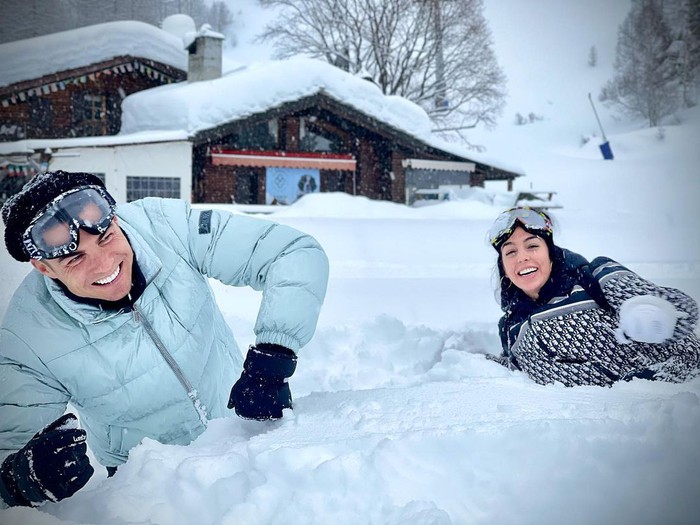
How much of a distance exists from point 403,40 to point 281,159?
3575 millimetres

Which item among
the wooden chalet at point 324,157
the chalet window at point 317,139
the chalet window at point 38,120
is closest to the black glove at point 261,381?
the chalet window at point 38,120

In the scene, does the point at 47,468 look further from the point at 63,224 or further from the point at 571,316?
the point at 571,316

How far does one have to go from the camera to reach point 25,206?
0.92 meters

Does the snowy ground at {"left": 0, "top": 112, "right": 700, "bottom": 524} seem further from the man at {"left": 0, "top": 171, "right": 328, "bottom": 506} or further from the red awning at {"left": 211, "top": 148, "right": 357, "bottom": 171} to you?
the red awning at {"left": 211, "top": 148, "right": 357, "bottom": 171}

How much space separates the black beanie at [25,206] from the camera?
91 cm

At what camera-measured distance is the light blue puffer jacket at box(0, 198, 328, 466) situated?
1.00m

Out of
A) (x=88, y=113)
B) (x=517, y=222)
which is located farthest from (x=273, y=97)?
(x=517, y=222)

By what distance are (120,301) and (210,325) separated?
31 cm

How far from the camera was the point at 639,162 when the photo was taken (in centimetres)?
254

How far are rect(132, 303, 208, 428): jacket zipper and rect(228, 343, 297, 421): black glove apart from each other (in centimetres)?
23

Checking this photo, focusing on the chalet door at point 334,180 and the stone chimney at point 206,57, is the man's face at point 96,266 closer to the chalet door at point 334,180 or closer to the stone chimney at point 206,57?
the stone chimney at point 206,57

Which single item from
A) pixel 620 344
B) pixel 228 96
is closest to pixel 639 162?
pixel 620 344

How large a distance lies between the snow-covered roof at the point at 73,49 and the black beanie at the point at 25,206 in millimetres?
625

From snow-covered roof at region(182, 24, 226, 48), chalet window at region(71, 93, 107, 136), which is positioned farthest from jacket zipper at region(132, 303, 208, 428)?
snow-covered roof at region(182, 24, 226, 48)
